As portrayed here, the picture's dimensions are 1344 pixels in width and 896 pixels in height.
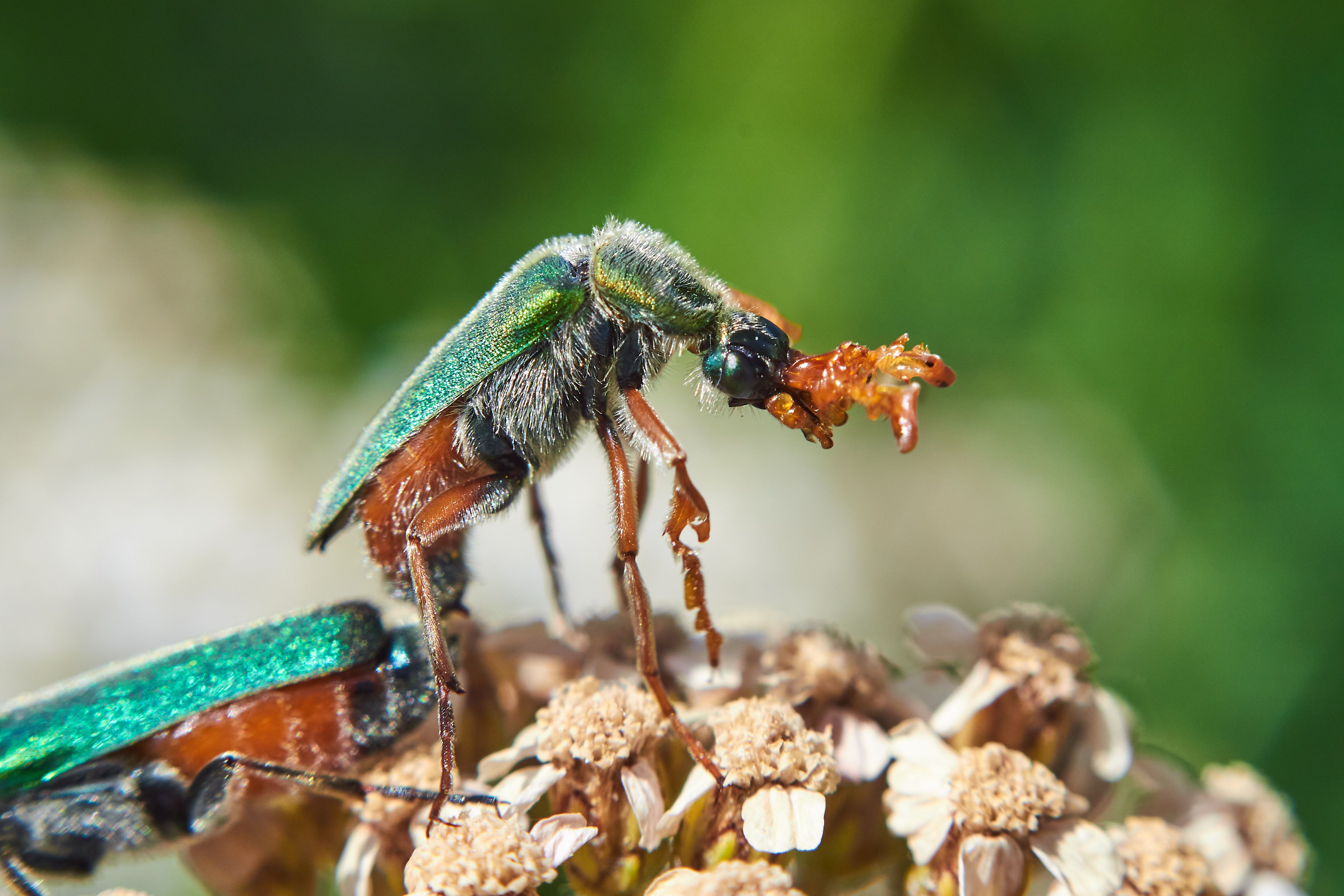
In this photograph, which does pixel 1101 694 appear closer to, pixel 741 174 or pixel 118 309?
pixel 741 174

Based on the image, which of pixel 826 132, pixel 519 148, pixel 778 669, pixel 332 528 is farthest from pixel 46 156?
pixel 778 669

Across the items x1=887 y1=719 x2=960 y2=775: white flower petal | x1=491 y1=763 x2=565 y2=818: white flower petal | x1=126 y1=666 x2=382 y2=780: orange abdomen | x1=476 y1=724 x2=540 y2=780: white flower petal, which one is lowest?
x1=887 y1=719 x2=960 y2=775: white flower petal

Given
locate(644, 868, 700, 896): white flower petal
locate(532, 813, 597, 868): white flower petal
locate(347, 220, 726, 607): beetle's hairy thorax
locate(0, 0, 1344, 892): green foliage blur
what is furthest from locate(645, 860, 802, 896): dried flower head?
locate(0, 0, 1344, 892): green foliage blur

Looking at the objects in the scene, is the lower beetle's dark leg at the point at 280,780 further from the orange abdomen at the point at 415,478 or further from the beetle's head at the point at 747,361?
the beetle's head at the point at 747,361

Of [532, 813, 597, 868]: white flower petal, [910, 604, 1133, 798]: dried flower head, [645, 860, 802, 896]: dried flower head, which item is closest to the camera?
[645, 860, 802, 896]: dried flower head

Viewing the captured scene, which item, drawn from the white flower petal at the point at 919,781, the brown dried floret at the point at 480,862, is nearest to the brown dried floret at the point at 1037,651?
the white flower petal at the point at 919,781

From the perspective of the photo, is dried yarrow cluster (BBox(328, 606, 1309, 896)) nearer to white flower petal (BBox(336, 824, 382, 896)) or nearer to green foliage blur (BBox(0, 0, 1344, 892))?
white flower petal (BBox(336, 824, 382, 896))
